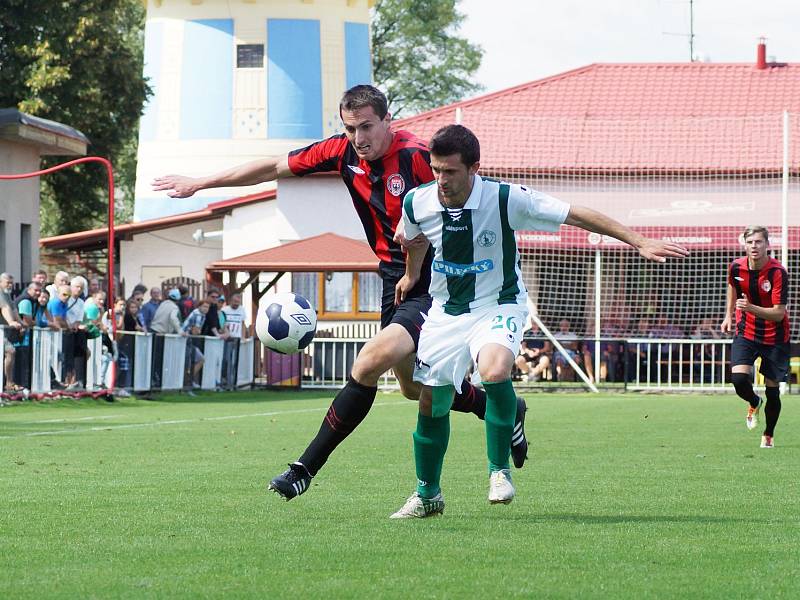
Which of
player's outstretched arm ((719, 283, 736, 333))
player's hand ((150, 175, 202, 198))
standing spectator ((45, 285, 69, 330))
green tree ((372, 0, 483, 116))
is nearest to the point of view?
player's hand ((150, 175, 202, 198))

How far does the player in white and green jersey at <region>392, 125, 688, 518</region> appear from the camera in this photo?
25.0ft

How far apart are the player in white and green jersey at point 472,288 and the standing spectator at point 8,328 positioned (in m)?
14.1

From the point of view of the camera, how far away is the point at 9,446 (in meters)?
13.3

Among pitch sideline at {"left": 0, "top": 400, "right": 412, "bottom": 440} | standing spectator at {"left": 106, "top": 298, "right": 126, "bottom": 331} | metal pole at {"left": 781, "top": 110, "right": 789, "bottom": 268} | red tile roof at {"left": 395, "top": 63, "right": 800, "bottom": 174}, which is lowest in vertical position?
Answer: pitch sideline at {"left": 0, "top": 400, "right": 412, "bottom": 440}

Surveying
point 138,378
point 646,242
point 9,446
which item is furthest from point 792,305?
point 646,242

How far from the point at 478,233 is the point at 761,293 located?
729 cm

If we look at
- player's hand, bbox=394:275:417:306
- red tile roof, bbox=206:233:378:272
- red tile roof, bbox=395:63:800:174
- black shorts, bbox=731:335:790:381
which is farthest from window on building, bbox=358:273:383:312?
player's hand, bbox=394:275:417:306

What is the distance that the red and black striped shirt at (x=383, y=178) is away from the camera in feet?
26.8

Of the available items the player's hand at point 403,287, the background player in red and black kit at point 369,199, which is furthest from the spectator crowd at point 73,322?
the player's hand at point 403,287

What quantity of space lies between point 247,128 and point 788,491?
4207 centimetres

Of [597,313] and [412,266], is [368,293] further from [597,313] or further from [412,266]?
[412,266]

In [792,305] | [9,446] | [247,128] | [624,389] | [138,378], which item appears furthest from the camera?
[247,128]

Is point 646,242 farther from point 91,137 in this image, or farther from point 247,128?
point 247,128

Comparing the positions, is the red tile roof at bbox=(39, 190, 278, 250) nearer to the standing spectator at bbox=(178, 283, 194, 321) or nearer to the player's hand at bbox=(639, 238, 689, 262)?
the standing spectator at bbox=(178, 283, 194, 321)
